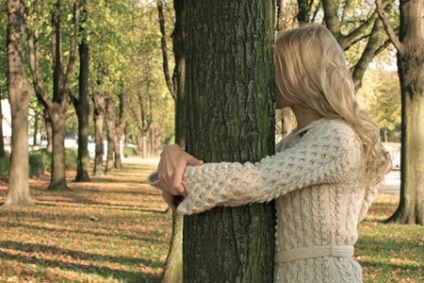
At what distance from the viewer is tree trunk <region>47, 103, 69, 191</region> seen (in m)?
25.3

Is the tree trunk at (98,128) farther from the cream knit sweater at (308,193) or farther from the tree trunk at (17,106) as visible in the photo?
the cream knit sweater at (308,193)

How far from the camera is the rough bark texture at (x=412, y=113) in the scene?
50.1 feet

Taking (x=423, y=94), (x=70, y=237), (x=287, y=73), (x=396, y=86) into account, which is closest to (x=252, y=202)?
(x=287, y=73)

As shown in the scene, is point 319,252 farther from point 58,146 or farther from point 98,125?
point 98,125

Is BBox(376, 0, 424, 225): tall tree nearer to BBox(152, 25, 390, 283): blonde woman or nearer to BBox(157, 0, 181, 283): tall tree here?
BBox(157, 0, 181, 283): tall tree

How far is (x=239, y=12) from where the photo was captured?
3.13 meters

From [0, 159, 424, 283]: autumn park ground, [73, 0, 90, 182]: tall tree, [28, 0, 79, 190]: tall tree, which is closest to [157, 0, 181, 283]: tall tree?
[0, 159, 424, 283]: autumn park ground

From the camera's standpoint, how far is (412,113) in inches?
610

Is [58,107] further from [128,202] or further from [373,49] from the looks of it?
[373,49]

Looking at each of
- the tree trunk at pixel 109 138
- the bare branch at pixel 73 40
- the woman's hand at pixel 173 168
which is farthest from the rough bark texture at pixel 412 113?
the tree trunk at pixel 109 138

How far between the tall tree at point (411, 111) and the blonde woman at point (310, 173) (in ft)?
42.2

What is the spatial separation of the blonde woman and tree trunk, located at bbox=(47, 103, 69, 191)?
2292cm

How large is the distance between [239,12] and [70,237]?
10350 millimetres

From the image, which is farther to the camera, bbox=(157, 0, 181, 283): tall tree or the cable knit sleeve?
bbox=(157, 0, 181, 283): tall tree
